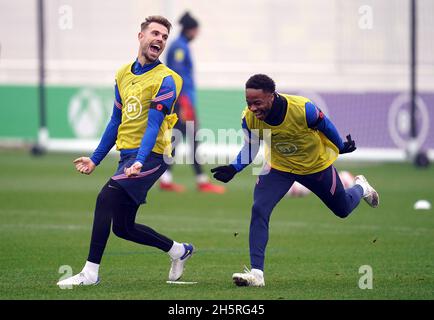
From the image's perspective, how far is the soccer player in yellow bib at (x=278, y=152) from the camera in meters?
9.75

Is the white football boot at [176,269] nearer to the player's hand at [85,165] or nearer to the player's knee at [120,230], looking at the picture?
the player's knee at [120,230]

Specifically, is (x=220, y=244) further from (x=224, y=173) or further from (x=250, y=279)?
(x=250, y=279)

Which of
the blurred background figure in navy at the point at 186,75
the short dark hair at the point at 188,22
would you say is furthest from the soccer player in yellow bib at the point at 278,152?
the short dark hair at the point at 188,22

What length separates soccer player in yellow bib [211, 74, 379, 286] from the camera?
32.0ft

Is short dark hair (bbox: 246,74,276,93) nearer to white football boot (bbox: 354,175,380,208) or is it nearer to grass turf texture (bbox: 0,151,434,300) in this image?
grass turf texture (bbox: 0,151,434,300)

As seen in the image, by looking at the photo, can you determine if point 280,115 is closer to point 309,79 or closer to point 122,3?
point 309,79

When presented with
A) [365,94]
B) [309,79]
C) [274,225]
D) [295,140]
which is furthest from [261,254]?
[309,79]

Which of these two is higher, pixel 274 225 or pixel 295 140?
pixel 295 140

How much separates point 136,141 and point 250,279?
5.11ft

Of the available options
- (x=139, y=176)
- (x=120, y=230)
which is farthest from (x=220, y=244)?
(x=139, y=176)

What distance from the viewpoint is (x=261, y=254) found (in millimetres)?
9875

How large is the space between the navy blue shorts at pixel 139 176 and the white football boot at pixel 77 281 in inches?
30.9

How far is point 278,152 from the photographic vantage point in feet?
33.9

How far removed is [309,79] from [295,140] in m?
16.2
